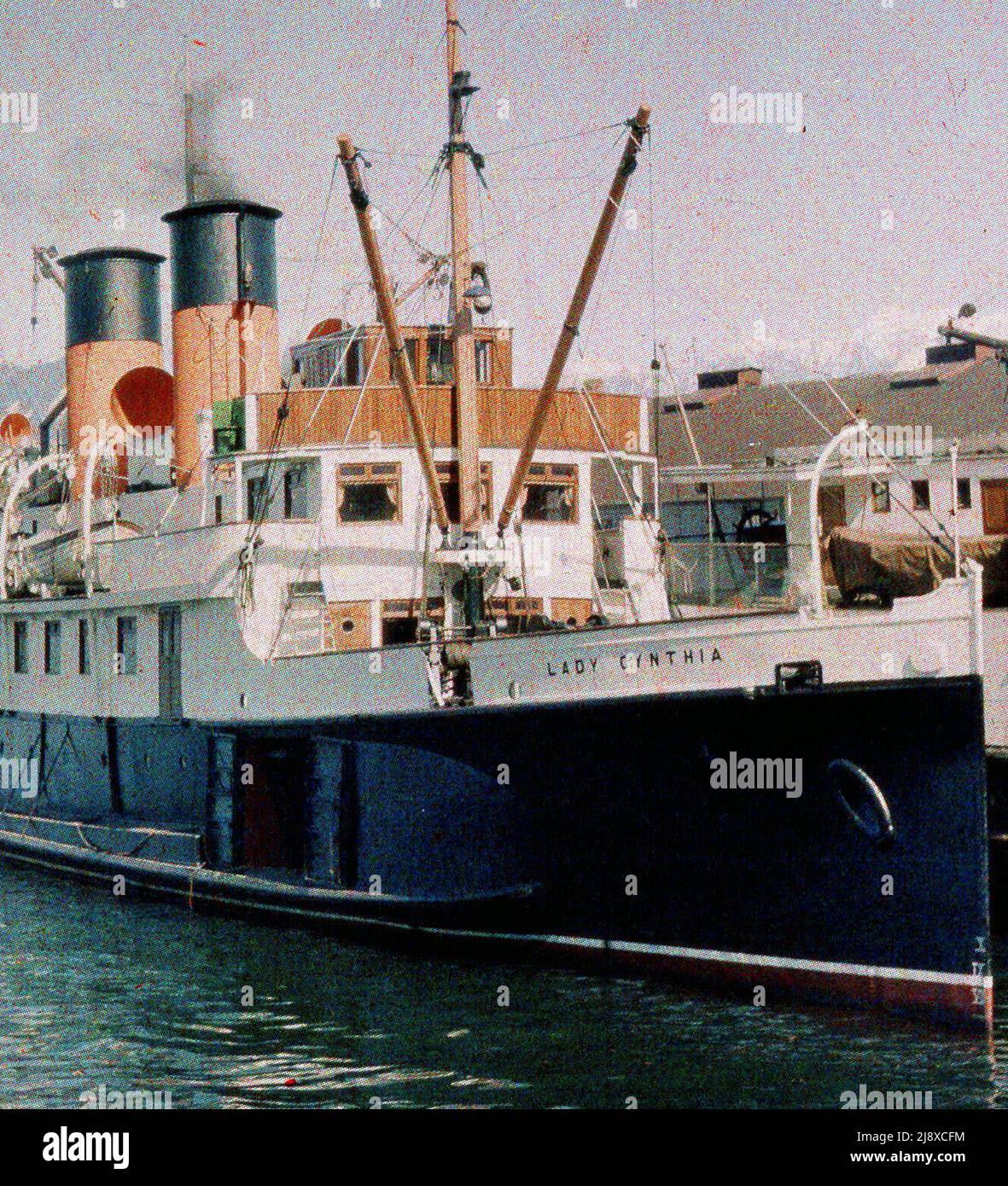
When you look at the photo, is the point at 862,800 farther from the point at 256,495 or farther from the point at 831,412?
the point at 831,412

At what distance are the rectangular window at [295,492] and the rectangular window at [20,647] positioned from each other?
9126 millimetres

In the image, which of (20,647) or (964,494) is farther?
(964,494)

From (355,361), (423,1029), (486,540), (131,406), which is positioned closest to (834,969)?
(423,1029)

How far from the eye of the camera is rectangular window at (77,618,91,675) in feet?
91.9

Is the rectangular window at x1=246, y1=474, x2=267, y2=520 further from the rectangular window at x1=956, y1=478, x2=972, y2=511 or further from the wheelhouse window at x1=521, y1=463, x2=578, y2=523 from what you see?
the rectangular window at x1=956, y1=478, x2=972, y2=511

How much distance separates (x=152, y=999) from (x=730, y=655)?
25.6 feet

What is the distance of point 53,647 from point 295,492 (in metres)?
8.21

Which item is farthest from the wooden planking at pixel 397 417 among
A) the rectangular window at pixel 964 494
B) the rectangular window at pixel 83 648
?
the rectangular window at pixel 964 494

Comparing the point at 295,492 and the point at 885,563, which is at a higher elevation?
the point at 295,492

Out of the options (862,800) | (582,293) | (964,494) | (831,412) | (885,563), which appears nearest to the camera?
(862,800)

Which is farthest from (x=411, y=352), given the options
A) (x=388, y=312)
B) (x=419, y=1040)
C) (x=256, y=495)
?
(x=419, y=1040)

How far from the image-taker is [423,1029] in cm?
1675

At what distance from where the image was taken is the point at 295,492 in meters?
23.9

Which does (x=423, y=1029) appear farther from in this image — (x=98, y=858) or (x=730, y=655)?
(x=98, y=858)
